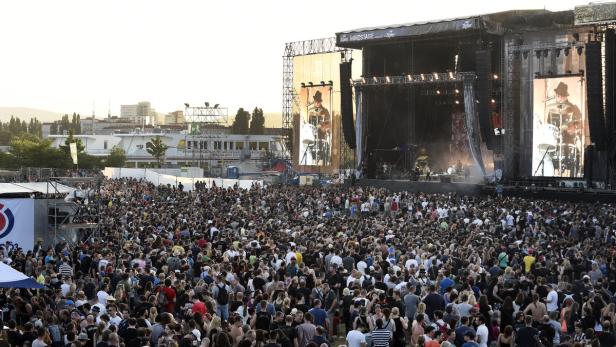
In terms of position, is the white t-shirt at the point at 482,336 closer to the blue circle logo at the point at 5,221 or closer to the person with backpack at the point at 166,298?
the person with backpack at the point at 166,298

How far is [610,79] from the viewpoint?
3195cm

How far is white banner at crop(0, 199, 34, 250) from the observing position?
750 inches

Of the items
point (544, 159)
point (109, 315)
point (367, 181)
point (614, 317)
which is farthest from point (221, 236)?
point (367, 181)

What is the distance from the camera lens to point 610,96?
32031 mm

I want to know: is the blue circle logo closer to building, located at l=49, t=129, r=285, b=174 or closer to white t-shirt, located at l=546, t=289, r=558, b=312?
white t-shirt, located at l=546, t=289, r=558, b=312

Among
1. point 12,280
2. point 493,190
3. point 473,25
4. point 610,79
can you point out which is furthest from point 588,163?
point 12,280

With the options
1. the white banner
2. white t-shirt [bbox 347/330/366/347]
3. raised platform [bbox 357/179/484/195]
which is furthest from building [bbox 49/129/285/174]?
white t-shirt [bbox 347/330/366/347]

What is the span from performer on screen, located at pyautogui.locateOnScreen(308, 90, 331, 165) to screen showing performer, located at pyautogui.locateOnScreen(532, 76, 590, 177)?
13.2 metres

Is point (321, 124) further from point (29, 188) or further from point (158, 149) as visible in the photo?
point (158, 149)

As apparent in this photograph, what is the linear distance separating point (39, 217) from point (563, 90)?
68.3 ft

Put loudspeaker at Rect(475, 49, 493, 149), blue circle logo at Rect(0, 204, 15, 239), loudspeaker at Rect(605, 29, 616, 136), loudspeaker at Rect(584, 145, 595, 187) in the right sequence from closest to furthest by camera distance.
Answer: blue circle logo at Rect(0, 204, 15, 239)
loudspeaker at Rect(605, 29, 616, 136)
loudspeaker at Rect(584, 145, 595, 187)
loudspeaker at Rect(475, 49, 493, 149)

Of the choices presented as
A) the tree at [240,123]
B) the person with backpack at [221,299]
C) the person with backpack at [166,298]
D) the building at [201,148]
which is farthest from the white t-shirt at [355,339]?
the tree at [240,123]

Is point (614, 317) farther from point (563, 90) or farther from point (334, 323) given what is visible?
point (563, 90)

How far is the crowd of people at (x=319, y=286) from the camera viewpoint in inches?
413
